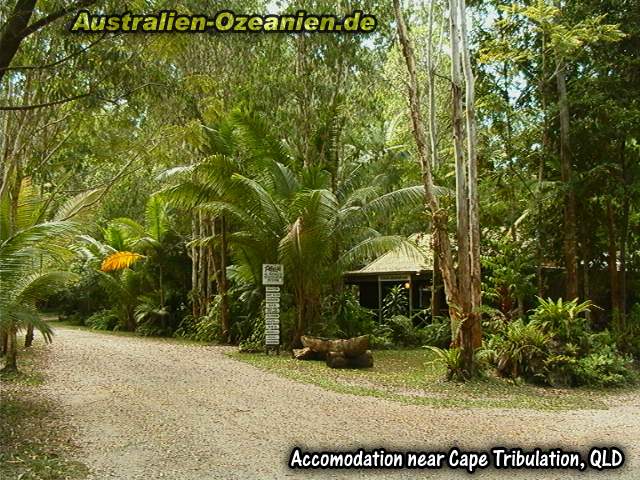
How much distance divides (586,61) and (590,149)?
6.80 ft

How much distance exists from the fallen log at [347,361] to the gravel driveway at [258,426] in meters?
2.00

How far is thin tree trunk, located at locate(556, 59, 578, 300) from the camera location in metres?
14.1

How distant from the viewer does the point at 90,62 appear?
859 centimetres

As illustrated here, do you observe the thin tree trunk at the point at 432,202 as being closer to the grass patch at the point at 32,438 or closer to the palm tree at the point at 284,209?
the palm tree at the point at 284,209

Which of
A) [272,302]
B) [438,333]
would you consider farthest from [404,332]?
[272,302]

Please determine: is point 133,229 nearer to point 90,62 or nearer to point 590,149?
point 90,62

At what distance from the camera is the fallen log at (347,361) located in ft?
41.2

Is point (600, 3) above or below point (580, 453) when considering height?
above

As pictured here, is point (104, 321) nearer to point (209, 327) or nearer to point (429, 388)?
point (209, 327)

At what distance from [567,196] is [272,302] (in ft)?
23.7

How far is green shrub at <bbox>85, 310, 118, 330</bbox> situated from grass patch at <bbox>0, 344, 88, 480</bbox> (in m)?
14.1

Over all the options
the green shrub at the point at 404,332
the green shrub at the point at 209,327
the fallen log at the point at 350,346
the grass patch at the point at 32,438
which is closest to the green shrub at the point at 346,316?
the green shrub at the point at 404,332

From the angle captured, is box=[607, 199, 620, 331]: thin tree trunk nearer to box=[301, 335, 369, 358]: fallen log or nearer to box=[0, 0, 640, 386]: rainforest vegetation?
box=[0, 0, 640, 386]: rainforest vegetation

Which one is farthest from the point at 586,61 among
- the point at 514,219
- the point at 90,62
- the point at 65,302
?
the point at 65,302
